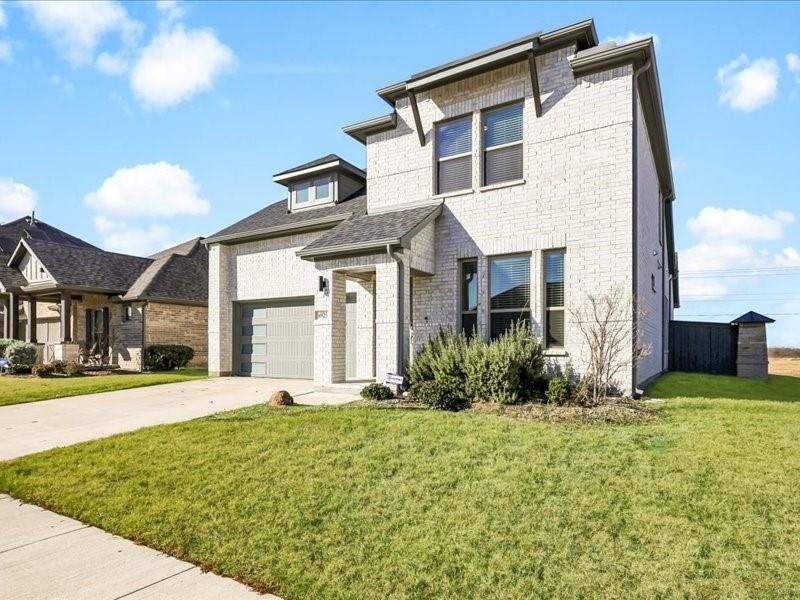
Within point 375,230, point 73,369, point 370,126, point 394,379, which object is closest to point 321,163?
point 370,126

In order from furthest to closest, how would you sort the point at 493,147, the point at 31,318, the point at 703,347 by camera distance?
the point at 31,318
the point at 703,347
the point at 493,147

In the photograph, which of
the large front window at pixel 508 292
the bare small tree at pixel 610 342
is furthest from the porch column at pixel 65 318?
the bare small tree at pixel 610 342

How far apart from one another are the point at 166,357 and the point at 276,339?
23.1 ft

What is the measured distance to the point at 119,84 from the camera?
10.3 metres

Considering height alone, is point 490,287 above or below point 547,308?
above

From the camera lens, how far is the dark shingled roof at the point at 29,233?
28891mm

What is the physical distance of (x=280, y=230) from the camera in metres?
14.8

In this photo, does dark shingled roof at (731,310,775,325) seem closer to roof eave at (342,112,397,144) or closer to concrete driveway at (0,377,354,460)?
roof eave at (342,112,397,144)

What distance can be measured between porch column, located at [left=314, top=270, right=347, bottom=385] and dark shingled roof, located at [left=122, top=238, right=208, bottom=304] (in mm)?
11769

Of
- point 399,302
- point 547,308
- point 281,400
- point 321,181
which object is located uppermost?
point 321,181

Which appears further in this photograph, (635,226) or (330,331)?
(330,331)

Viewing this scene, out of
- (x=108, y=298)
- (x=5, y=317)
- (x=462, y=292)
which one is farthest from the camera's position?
(x=5, y=317)

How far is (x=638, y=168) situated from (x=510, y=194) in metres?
2.66

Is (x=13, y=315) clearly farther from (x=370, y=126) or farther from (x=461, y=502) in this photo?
(x=461, y=502)
